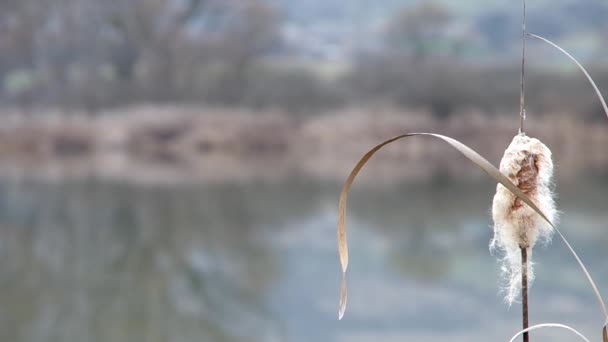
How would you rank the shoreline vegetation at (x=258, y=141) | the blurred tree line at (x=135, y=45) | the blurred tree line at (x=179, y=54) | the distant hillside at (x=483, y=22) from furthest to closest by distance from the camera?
the distant hillside at (x=483, y=22)
the blurred tree line at (x=135, y=45)
the blurred tree line at (x=179, y=54)
the shoreline vegetation at (x=258, y=141)

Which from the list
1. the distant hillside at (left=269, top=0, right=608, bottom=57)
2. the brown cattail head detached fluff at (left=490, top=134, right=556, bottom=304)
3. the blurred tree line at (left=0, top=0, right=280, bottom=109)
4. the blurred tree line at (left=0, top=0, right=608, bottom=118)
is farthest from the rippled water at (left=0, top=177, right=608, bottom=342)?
the distant hillside at (left=269, top=0, right=608, bottom=57)

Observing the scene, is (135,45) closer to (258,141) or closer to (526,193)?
(258,141)

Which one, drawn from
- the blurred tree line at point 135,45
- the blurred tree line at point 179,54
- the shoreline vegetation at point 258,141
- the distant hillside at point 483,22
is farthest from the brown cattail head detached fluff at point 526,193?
the distant hillside at point 483,22

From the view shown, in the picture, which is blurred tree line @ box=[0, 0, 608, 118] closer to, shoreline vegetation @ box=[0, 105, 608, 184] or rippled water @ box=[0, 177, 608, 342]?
shoreline vegetation @ box=[0, 105, 608, 184]

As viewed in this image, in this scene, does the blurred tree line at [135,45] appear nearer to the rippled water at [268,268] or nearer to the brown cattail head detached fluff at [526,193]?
the rippled water at [268,268]

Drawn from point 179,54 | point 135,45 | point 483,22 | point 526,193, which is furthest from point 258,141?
point 526,193

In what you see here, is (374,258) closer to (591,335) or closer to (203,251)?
(203,251)

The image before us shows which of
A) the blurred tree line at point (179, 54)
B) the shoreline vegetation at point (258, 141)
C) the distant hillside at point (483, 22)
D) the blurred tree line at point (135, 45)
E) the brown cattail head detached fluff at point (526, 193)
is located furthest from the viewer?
the distant hillside at point (483, 22)
